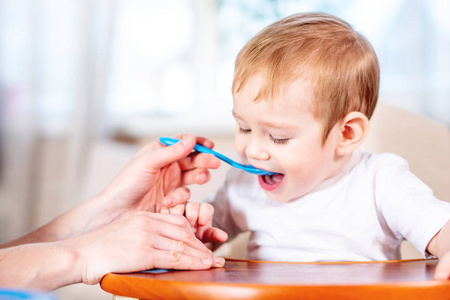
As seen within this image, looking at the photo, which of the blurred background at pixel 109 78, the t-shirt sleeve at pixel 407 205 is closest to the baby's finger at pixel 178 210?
the t-shirt sleeve at pixel 407 205

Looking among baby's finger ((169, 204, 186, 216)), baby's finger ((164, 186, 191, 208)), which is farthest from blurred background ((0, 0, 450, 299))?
baby's finger ((169, 204, 186, 216))

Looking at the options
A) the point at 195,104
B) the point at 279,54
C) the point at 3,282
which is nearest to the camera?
the point at 3,282

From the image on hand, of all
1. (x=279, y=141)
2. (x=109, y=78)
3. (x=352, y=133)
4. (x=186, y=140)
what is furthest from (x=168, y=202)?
(x=109, y=78)

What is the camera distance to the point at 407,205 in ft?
2.91

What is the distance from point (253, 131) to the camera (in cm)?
96

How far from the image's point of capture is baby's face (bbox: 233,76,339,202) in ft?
3.01

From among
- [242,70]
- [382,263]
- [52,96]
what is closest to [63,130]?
[52,96]

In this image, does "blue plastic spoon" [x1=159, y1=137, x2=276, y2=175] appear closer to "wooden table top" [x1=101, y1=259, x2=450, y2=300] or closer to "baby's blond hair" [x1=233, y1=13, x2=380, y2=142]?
"baby's blond hair" [x1=233, y1=13, x2=380, y2=142]

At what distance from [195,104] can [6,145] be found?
929mm

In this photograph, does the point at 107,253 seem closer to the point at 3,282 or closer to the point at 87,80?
the point at 3,282

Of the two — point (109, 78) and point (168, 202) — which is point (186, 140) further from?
point (109, 78)

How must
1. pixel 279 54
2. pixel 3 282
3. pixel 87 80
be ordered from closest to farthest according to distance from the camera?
pixel 3 282 < pixel 279 54 < pixel 87 80

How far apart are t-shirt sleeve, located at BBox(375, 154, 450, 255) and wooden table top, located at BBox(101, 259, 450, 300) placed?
0.08 m

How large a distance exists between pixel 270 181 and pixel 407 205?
268 mm
